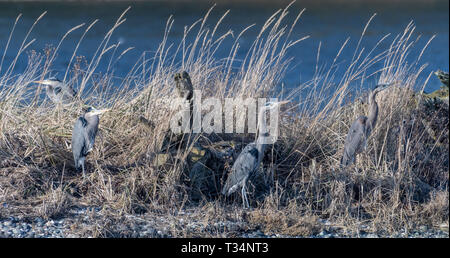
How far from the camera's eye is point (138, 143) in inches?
226

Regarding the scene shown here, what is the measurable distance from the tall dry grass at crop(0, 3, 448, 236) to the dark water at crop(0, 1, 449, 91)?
20.8ft

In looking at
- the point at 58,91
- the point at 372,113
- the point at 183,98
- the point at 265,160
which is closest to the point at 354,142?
the point at 372,113

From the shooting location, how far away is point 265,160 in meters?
5.85

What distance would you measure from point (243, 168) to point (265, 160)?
653 mm

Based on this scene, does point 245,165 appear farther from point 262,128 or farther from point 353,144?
point 353,144

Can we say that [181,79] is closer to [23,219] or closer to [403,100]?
[23,219]

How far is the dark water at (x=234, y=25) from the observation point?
13922 millimetres

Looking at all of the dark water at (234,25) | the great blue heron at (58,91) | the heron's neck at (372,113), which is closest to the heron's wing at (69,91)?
the great blue heron at (58,91)

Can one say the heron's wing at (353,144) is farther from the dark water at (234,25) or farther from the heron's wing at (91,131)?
the dark water at (234,25)

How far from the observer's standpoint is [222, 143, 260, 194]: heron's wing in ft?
17.1

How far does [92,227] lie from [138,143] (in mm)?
1181

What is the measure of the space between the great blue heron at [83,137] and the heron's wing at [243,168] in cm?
114

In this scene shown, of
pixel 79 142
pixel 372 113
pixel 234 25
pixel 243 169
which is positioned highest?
pixel 234 25

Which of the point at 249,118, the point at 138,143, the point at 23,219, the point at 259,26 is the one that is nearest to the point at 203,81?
the point at 249,118
